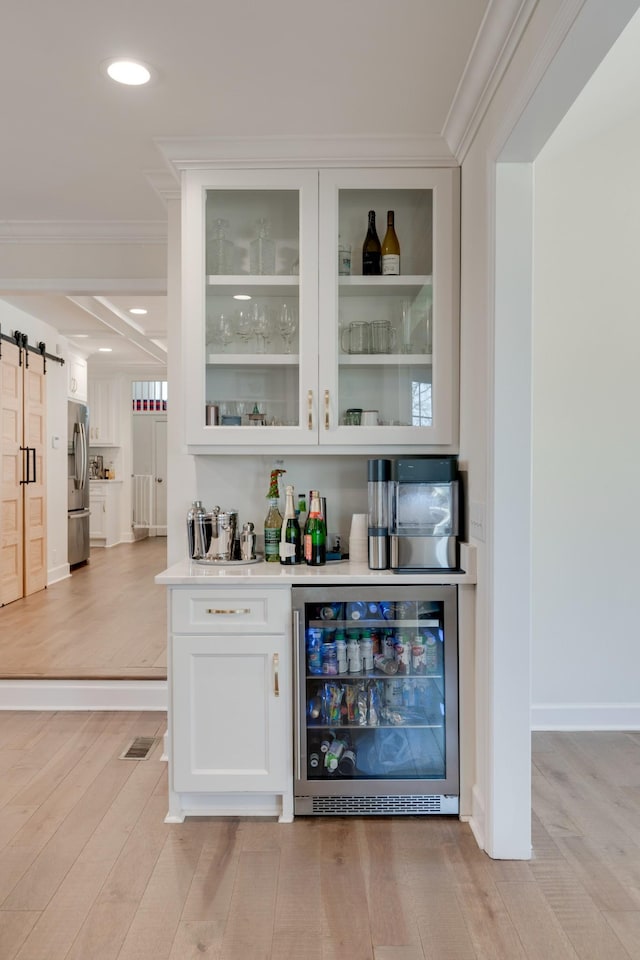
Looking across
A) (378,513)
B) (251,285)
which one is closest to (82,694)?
(378,513)

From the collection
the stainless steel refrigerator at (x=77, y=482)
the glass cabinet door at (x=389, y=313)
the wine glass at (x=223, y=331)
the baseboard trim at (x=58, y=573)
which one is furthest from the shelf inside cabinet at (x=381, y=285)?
the stainless steel refrigerator at (x=77, y=482)

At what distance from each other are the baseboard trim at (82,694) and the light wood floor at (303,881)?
71 centimetres

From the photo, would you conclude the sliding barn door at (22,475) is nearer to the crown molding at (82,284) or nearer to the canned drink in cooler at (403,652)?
the crown molding at (82,284)

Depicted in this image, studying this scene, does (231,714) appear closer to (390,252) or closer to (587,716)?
(587,716)

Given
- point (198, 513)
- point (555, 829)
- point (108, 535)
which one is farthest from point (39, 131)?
point (108, 535)

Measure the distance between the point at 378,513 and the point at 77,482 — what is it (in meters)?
5.71

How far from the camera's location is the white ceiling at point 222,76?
1.87 meters

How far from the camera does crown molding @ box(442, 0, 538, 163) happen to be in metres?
1.79

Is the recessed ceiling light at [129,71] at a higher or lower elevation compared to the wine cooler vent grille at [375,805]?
higher

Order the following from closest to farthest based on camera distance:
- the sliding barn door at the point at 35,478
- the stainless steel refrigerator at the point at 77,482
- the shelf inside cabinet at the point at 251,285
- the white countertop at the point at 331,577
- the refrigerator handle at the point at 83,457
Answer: the white countertop at the point at 331,577
the shelf inside cabinet at the point at 251,285
the sliding barn door at the point at 35,478
the stainless steel refrigerator at the point at 77,482
the refrigerator handle at the point at 83,457

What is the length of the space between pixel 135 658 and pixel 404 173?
9.65 feet

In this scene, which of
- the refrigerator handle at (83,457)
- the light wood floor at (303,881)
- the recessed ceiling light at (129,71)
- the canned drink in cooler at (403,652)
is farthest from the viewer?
the refrigerator handle at (83,457)

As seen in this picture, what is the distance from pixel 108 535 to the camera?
9445 millimetres

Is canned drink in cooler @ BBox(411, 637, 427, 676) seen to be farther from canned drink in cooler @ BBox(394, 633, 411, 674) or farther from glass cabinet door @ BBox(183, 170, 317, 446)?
glass cabinet door @ BBox(183, 170, 317, 446)
